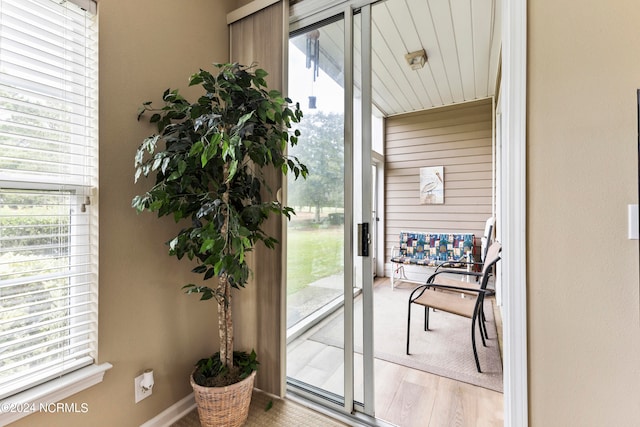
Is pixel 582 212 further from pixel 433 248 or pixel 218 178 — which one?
pixel 433 248

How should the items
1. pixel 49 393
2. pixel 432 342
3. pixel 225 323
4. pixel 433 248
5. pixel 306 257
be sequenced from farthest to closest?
pixel 433 248
pixel 432 342
pixel 306 257
pixel 225 323
pixel 49 393

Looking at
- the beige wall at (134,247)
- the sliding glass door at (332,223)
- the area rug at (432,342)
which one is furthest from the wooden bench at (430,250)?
the beige wall at (134,247)

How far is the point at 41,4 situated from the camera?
3.70 feet

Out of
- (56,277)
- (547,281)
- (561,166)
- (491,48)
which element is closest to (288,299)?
(56,277)

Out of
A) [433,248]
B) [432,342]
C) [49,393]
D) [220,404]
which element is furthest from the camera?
[433,248]

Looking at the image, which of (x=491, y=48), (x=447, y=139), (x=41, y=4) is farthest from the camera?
(x=447, y=139)

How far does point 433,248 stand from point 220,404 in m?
3.50

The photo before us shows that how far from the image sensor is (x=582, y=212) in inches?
38.6

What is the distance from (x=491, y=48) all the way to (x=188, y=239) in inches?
121

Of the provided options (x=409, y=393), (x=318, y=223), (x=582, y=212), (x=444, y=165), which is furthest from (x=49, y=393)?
(x=444, y=165)

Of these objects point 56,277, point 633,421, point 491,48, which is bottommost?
point 633,421

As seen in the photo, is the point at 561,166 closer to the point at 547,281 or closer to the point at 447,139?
the point at 547,281

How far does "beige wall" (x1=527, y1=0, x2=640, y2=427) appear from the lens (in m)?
0.93

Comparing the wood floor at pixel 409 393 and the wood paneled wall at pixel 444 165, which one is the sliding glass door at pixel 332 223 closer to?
the wood floor at pixel 409 393
